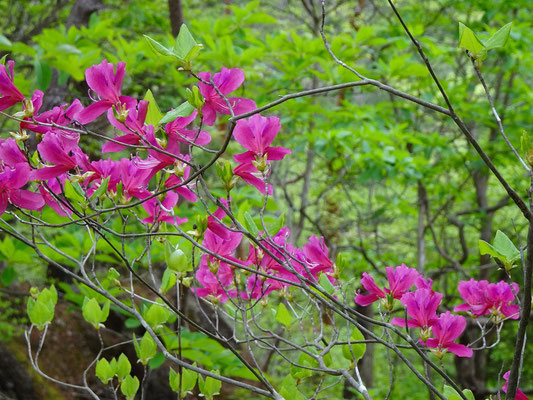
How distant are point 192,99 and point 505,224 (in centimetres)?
621

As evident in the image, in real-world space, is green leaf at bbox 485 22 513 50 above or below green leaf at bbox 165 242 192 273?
above

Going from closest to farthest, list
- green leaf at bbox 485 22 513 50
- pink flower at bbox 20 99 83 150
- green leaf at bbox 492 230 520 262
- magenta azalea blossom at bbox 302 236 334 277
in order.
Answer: green leaf at bbox 485 22 513 50
green leaf at bbox 492 230 520 262
pink flower at bbox 20 99 83 150
magenta azalea blossom at bbox 302 236 334 277

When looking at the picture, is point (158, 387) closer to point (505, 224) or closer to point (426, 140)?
point (426, 140)

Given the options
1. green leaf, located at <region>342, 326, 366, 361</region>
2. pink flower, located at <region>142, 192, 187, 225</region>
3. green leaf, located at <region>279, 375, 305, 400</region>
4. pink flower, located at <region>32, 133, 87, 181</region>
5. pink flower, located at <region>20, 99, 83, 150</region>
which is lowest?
green leaf, located at <region>279, 375, 305, 400</region>

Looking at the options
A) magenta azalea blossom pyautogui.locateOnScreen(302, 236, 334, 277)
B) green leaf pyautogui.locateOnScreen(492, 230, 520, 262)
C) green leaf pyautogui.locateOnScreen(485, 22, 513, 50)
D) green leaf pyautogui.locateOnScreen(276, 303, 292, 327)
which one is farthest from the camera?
green leaf pyautogui.locateOnScreen(276, 303, 292, 327)

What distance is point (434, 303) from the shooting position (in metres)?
0.93

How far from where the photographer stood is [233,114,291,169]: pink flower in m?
0.81

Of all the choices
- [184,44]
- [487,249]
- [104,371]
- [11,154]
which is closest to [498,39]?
[487,249]

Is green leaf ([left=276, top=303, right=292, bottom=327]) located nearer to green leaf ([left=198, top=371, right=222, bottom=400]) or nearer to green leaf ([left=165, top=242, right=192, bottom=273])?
green leaf ([left=198, top=371, right=222, bottom=400])

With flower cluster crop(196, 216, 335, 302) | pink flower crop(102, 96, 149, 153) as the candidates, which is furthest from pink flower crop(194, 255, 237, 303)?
pink flower crop(102, 96, 149, 153)

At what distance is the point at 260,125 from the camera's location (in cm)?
82

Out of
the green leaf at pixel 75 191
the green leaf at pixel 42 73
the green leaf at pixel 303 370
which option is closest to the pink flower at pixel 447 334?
the green leaf at pixel 303 370

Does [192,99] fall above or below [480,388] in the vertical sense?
above

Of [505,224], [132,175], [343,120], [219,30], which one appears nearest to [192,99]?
[132,175]
